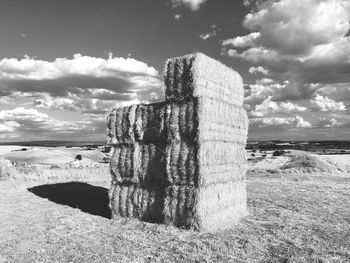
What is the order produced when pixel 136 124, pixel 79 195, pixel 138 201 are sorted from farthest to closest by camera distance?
pixel 79 195, pixel 136 124, pixel 138 201

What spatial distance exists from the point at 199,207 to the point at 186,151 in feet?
4.52

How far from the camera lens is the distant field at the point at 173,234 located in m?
7.72

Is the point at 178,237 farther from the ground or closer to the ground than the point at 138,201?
closer to the ground

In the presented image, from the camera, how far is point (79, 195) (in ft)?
52.3

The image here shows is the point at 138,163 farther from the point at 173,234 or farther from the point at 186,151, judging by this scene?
the point at 173,234

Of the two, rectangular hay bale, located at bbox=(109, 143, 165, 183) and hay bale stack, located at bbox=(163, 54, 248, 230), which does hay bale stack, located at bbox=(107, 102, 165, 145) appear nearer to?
rectangular hay bale, located at bbox=(109, 143, 165, 183)

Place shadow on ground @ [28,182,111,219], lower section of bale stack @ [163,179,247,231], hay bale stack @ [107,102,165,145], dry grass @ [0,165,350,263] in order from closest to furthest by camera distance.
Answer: dry grass @ [0,165,350,263] → lower section of bale stack @ [163,179,247,231] → hay bale stack @ [107,102,165,145] → shadow on ground @ [28,182,111,219]

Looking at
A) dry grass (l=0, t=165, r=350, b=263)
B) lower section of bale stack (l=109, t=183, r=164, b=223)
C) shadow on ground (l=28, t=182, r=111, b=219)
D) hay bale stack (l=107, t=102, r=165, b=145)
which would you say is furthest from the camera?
shadow on ground (l=28, t=182, r=111, b=219)

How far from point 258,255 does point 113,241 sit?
10.3 ft

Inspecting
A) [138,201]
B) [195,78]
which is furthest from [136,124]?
[195,78]

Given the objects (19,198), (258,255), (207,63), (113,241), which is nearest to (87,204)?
(19,198)

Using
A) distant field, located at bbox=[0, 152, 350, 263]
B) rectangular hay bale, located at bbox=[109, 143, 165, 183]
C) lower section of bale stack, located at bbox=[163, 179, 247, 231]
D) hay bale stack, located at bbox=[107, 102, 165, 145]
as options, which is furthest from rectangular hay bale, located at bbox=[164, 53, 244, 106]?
distant field, located at bbox=[0, 152, 350, 263]

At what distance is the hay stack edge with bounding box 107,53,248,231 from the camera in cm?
971

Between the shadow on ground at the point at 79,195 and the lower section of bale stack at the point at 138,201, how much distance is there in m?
0.73
